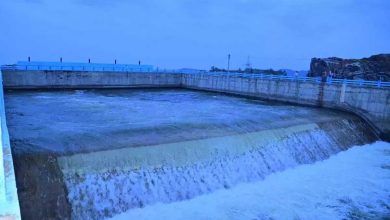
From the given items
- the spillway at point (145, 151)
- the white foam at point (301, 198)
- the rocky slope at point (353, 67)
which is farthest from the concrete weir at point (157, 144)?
the rocky slope at point (353, 67)

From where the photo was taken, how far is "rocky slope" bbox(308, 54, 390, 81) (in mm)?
31766

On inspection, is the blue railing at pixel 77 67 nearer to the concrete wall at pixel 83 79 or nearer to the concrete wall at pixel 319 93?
the concrete wall at pixel 83 79

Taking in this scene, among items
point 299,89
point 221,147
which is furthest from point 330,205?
point 299,89

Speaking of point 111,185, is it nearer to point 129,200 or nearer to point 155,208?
point 129,200

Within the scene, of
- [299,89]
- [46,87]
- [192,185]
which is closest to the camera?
[192,185]

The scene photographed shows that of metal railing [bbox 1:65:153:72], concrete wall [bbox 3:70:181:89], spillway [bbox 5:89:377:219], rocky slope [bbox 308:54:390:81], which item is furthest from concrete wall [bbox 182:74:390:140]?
rocky slope [bbox 308:54:390:81]

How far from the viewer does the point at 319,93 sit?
21.5m

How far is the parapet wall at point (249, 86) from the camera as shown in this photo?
18172 millimetres

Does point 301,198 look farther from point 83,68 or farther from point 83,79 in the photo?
point 83,68

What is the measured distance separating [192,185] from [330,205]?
4003 millimetres

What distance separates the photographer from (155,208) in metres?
8.54

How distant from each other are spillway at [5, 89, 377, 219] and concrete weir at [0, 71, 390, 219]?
25mm

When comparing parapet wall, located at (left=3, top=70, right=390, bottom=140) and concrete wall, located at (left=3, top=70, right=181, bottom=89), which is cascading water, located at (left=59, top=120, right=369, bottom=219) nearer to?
parapet wall, located at (left=3, top=70, right=390, bottom=140)

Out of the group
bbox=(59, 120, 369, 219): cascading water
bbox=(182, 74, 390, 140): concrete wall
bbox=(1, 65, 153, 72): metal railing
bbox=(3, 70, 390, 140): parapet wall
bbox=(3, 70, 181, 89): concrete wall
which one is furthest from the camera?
bbox=(1, 65, 153, 72): metal railing
